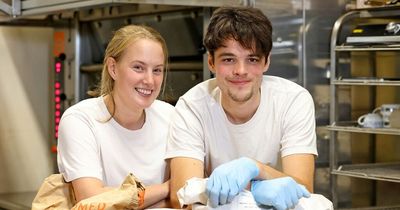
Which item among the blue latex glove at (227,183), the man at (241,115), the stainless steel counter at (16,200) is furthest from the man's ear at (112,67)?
the stainless steel counter at (16,200)

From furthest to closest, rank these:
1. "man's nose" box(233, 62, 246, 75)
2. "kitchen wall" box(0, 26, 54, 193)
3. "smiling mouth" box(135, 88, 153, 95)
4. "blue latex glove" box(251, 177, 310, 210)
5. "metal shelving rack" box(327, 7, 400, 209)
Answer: "kitchen wall" box(0, 26, 54, 193) → "metal shelving rack" box(327, 7, 400, 209) → "smiling mouth" box(135, 88, 153, 95) → "man's nose" box(233, 62, 246, 75) → "blue latex glove" box(251, 177, 310, 210)

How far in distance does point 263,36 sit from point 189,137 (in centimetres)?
37

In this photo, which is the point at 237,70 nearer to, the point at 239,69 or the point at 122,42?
the point at 239,69

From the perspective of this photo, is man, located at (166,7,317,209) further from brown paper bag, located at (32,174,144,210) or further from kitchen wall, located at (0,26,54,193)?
kitchen wall, located at (0,26,54,193)

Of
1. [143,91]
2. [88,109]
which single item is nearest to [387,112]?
[143,91]

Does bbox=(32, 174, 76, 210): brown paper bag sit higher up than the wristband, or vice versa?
the wristband

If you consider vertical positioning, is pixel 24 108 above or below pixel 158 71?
below

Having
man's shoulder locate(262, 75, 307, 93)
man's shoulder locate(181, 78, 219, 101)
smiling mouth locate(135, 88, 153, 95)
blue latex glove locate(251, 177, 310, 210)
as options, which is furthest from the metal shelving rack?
blue latex glove locate(251, 177, 310, 210)

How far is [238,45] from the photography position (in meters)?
1.85

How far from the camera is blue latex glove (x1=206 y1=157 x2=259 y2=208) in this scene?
1.51m

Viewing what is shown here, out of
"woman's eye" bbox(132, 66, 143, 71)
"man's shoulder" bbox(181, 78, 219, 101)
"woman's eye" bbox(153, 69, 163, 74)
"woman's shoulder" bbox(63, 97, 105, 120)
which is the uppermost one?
"woman's eye" bbox(132, 66, 143, 71)

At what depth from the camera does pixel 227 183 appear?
1.52m

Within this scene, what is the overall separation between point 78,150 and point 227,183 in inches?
22.2

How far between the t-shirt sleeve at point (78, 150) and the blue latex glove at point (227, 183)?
478 millimetres
